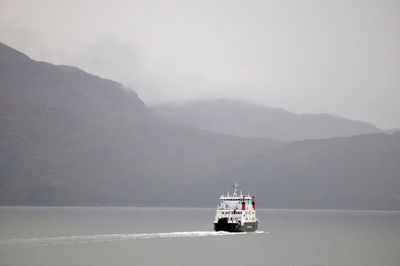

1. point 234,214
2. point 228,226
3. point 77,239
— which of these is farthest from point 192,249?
point 234,214

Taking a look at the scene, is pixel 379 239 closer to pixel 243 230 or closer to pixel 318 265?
pixel 243 230

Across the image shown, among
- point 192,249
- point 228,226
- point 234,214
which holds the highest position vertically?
point 234,214

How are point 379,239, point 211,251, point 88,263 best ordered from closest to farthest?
point 88,263 → point 211,251 → point 379,239

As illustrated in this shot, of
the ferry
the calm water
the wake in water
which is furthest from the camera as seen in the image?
the ferry

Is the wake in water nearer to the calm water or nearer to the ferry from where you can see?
the calm water

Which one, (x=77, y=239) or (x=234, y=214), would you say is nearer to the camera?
(x=77, y=239)

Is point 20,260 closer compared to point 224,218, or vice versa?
point 20,260

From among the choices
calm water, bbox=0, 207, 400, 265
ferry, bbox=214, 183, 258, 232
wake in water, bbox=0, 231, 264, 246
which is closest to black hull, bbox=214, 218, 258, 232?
ferry, bbox=214, 183, 258, 232

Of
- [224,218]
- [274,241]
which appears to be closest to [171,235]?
[224,218]

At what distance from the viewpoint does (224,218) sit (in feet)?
523

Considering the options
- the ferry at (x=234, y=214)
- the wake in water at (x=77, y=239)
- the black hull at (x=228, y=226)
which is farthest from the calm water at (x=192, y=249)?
the ferry at (x=234, y=214)

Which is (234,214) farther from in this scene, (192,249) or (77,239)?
(77,239)

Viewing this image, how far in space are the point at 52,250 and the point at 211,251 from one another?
3263 cm

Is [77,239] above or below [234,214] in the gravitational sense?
below
